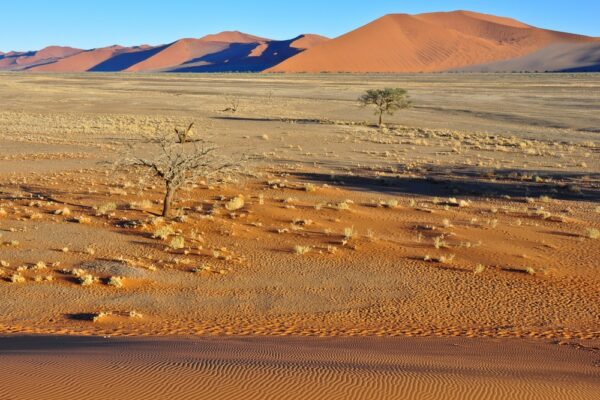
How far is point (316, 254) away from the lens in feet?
53.7

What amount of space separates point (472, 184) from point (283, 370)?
2163 cm

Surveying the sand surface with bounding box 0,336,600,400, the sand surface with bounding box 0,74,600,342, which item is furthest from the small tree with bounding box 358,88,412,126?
the sand surface with bounding box 0,336,600,400

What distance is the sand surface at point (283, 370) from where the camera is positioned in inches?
246

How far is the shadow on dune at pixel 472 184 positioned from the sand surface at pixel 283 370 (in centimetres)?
1633

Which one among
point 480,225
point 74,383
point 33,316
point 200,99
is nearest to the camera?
point 74,383

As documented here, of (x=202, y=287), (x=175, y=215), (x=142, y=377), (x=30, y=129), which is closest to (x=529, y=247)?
(x=202, y=287)

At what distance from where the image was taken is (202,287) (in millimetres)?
13648

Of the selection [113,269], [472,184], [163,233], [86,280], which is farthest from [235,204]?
[472,184]

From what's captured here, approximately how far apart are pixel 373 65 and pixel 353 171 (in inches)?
6718

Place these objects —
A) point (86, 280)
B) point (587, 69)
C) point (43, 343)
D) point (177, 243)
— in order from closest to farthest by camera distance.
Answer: point (43, 343), point (86, 280), point (177, 243), point (587, 69)

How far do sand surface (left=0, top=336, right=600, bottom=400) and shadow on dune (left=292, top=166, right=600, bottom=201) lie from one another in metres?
16.3

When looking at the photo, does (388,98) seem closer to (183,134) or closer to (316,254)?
(183,134)

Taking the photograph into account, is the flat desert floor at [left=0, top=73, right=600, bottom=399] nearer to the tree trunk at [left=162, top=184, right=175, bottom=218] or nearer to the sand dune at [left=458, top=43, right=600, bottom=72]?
the tree trunk at [left=162, top=184, right=175, bottom=218]

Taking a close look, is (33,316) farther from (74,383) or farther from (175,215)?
(175,215)
